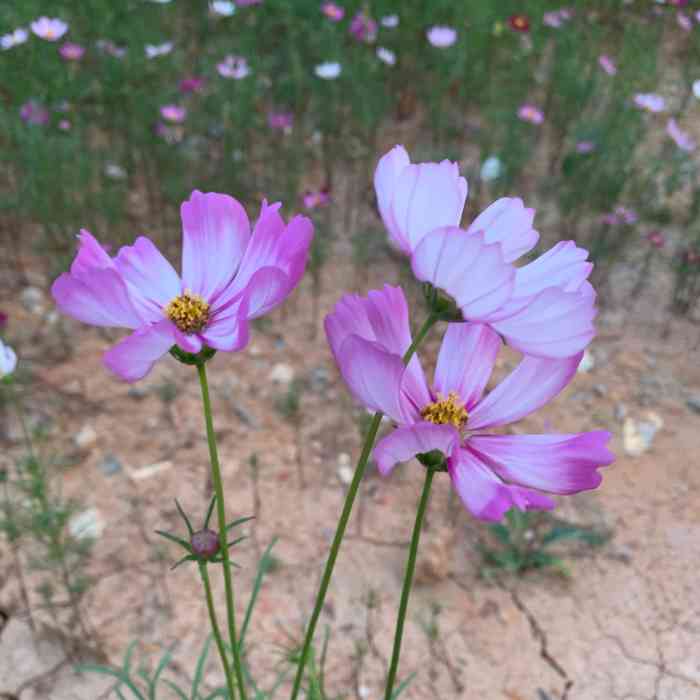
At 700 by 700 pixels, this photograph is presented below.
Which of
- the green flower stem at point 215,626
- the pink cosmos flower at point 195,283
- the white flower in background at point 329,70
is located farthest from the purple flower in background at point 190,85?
the green flower stem at point 215,626

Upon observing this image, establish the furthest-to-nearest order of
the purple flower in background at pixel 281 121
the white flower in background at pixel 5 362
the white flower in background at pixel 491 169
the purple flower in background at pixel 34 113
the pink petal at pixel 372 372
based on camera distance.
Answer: the purple flower in background at pixel 281 121
the white flower in background at pixel 491 169
the purple flower in background at pixel 34 113
the white flower in background at pixel 5 362
the pink petal at pixel 372 372

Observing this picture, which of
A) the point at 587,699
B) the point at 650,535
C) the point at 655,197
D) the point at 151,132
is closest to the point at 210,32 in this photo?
the point at 151,132

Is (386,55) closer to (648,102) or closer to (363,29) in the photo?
(363,29)

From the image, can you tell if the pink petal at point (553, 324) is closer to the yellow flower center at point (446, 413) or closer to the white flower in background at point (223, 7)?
the yellow flower center at point (446, 413)

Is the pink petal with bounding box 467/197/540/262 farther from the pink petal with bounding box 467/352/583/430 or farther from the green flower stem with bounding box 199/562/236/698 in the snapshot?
the green flower stem with bounding box 199/562/236/698

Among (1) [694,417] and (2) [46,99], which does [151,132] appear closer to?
(2) [46,99]

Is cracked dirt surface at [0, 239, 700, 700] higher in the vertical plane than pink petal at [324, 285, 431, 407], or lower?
higher

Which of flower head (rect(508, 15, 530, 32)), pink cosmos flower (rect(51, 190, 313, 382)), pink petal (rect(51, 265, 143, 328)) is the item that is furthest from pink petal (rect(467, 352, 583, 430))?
flower head (rect(508, 15, 530, 32))
